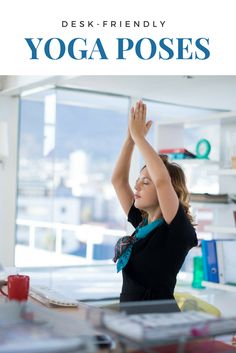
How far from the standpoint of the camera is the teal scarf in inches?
83.4

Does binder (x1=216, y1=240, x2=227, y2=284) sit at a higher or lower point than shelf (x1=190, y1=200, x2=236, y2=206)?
lower

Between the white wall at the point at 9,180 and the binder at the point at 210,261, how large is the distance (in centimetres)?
290

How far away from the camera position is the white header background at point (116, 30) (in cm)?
441

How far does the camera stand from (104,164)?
9773mm

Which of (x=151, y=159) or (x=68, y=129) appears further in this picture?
(x=68, y=129)

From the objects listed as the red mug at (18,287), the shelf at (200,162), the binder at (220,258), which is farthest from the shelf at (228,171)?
the red mug at (18,287)

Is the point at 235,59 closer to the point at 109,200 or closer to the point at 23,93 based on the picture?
the point at 23,93

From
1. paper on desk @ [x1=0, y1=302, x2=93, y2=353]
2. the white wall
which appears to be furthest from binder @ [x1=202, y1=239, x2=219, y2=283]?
the white wall

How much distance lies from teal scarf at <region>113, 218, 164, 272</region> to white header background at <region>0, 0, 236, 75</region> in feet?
8.57

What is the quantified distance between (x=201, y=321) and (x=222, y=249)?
2.89 metres

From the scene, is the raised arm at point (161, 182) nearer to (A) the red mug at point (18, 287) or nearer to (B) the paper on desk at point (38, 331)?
(A) the red mug at point (18, 287)

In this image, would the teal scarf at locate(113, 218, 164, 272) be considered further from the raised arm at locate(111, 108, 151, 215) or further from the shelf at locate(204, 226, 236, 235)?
the shelf at locate(204, 226, 236, 235)

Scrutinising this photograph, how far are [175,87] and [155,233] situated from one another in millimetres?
4799

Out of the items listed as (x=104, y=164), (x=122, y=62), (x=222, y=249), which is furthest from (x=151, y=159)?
(x=104, y=164)
